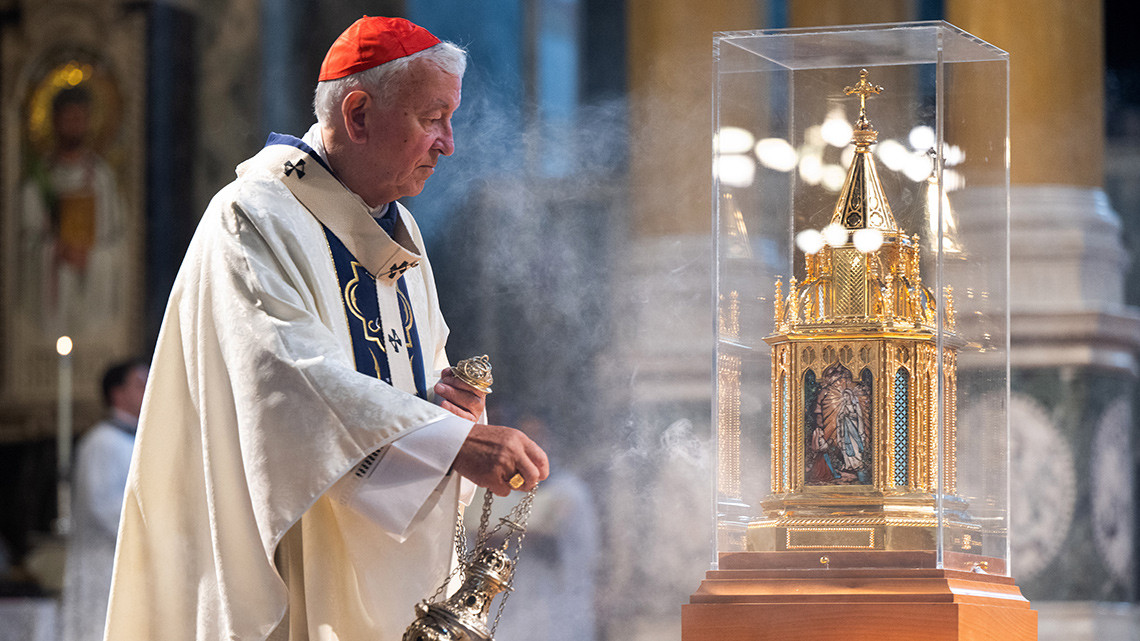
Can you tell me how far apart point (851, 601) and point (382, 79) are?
51.5 inches

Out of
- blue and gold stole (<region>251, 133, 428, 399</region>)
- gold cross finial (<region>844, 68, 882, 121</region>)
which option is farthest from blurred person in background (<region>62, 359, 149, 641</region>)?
gold cross finial (<region>844, 68, 882, 121</region>)

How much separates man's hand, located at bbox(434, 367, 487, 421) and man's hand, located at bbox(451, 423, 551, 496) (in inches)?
10.2

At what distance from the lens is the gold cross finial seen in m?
3.28

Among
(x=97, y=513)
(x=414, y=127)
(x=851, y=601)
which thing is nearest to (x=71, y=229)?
(x=97, y=513)

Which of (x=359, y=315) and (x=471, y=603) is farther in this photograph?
(x=359, y=315)

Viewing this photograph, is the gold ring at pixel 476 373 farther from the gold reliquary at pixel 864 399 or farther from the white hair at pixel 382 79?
the gold reliquary at pixel 864 399

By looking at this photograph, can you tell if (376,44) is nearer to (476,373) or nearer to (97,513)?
(476,373)

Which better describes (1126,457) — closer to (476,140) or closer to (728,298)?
(728,298)

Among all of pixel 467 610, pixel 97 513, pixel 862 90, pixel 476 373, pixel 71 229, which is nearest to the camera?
pixel 467 610

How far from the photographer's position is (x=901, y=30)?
322 centimetres

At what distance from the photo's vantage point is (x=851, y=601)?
2.98m

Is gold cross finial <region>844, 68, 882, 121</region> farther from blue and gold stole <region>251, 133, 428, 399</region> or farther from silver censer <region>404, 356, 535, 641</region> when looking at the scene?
silver censer <region>404, 356, 535, 641</region>

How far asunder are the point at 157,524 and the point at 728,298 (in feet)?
4.30

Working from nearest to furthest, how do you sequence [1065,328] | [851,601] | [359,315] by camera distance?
[359,315], [851,601], [1065,328]
